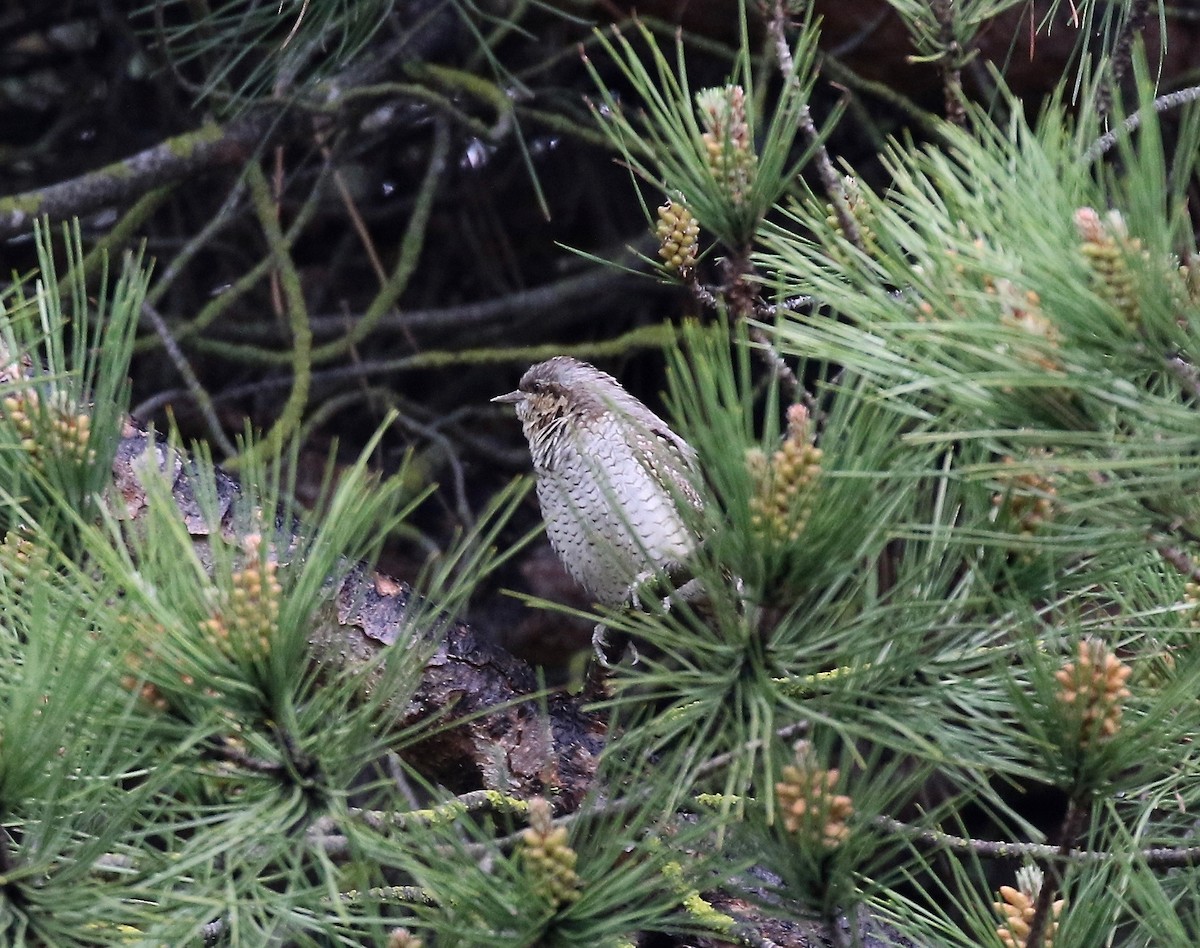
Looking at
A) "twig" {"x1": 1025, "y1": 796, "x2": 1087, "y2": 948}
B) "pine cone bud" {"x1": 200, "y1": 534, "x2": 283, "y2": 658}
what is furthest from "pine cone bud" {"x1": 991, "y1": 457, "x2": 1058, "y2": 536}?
"pine cone bud" {"x1": 200, "y1": 534, "x2": 283, "y2": 658}

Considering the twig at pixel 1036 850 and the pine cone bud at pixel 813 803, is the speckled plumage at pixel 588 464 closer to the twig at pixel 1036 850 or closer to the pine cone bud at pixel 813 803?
the twig at pixel 1036 850

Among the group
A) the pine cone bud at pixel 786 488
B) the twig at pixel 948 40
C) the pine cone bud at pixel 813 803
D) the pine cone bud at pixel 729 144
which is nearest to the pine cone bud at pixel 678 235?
the pine cone bud at pixel 729 144

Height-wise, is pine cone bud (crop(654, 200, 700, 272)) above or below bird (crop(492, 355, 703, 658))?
above

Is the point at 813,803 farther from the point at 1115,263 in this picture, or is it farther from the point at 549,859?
the point at 1115,263

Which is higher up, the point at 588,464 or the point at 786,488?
the point at 786,488

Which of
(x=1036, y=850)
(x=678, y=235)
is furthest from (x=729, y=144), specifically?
(x=1036, y=850)

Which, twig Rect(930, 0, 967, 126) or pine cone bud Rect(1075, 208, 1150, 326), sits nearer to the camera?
pine cone bud Rect(1075, 208, 1150, 326)

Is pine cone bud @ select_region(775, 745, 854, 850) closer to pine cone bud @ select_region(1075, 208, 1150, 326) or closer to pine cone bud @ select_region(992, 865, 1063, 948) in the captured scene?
pine cone bud @ select_region(992, 865, 1063, 948)

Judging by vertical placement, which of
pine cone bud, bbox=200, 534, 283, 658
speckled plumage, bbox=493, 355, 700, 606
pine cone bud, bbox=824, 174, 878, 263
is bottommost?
speckled plumage, bbox=493, 355, 700, 606
